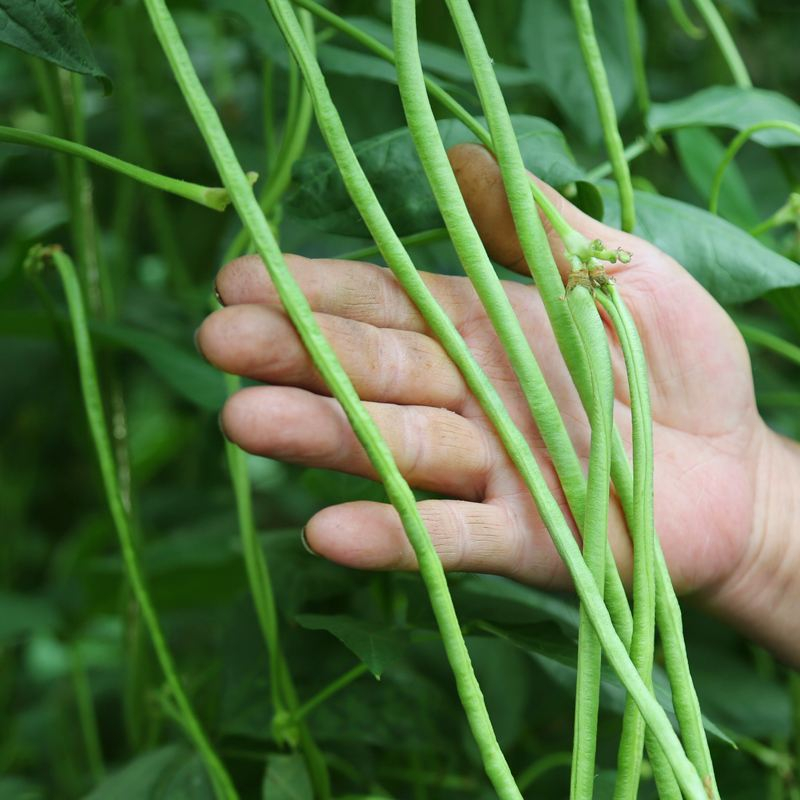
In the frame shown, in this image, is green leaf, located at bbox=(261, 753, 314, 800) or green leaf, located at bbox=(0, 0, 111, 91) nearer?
green leaf, located at bbox=(0, 0, 111, 91)

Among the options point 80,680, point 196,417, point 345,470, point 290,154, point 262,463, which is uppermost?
point 290,154

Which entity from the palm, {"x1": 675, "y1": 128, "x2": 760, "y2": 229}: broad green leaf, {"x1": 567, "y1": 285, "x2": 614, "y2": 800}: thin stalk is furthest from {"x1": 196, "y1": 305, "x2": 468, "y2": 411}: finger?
{"x1": 675, "y1": 128, "x2": 760, "y2": 229}: broad green leaf

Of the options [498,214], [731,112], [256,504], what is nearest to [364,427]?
[498,214]

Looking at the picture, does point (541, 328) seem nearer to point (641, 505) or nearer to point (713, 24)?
point (641, 505)

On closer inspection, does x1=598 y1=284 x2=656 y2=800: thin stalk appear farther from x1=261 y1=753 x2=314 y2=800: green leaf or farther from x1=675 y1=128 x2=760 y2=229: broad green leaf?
x1=675 y1=128 x2=760 y2=229: broad green leaf

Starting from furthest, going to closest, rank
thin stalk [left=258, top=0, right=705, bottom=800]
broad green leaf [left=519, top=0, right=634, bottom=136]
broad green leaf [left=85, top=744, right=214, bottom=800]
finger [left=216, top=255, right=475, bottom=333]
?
broad green leaf [left=519, top=0, right=634, bottom=136] → broad green leaf [left=85, top=744, right=214, bottom=800] → finger [left=216, top=255, right=475, bottom=333] → thin stalk [left=258, top=0, right=705, bottom=800]

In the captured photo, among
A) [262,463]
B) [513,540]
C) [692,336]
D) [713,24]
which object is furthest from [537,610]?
[262,463]
